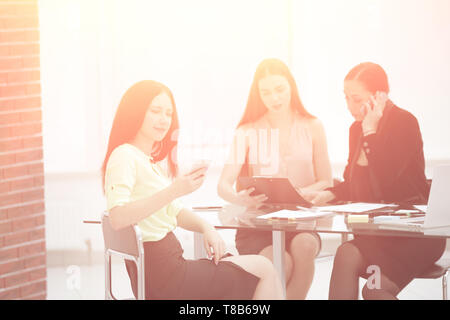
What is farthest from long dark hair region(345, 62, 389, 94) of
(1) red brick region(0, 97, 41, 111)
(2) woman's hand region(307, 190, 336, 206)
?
(1) red brick region(0, 97, 41, 111)

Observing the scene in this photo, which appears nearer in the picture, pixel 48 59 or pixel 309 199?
pixel 309 199

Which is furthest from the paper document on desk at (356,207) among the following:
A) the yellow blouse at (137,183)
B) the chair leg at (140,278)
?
the chair leg at (140,278)

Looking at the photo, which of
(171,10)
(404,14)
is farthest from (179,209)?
(404,14)

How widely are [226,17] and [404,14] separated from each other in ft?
3.52

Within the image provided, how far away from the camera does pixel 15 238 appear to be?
3.27m

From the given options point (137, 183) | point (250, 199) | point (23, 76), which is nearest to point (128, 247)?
point (137, 183)

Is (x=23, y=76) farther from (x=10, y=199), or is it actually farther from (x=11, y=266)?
(x=11, y=266)

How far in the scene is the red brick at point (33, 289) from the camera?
3.31 meters

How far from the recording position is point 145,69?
4.48 metres

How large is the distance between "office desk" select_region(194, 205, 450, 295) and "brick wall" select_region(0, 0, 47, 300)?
949mm

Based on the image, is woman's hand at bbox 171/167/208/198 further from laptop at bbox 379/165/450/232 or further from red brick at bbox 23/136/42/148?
red brick at bbox 23/136/42/148

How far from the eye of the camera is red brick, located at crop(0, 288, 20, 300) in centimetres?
321
